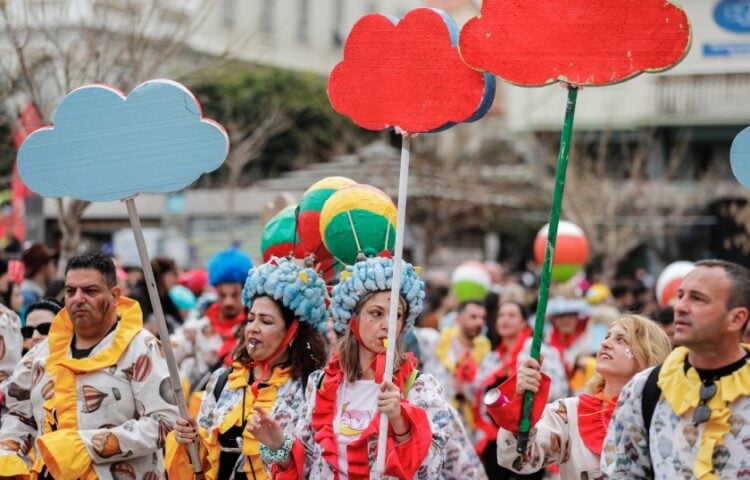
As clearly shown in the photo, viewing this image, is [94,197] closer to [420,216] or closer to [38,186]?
[38,186]

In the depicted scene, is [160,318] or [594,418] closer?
[160,318]

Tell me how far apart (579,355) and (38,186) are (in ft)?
20.2

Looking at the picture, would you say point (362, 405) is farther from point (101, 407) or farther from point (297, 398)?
point (101, 407)

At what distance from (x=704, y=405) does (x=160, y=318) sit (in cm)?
237

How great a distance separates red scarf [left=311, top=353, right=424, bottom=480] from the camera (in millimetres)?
5426

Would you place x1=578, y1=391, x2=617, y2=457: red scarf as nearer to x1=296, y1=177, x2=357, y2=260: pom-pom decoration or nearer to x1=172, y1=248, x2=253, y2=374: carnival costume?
x1=296, y1=177, x2=357, y2=260: pom-pom decoration

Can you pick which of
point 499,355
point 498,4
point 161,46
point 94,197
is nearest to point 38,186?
point 94,197

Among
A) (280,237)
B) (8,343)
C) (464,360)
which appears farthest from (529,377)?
(464,360)

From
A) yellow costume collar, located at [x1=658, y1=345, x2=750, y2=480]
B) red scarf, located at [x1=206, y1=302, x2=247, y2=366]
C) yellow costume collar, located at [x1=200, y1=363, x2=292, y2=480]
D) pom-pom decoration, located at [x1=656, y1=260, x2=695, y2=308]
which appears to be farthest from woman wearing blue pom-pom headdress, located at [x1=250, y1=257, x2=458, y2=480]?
pom-pom decoration, located at [x1=656, y1=260, x2=695, y2=308]

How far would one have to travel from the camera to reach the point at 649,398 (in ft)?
14.5

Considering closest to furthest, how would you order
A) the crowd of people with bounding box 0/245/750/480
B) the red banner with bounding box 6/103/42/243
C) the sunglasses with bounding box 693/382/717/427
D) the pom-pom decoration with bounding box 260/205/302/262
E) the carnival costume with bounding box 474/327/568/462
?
the sunglasses with bounding box 693/382/717/427
the crowd of people with bounding box 0/245/750/480
the pom-pom decoration with bounding box 260/205/302/262
the carnival costume with bounding box 474/327/568/462
the red banner with bounding box 6/103/42/243

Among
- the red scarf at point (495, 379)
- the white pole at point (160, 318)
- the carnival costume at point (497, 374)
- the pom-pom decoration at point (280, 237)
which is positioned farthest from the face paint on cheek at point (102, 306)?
the red scarf at point (495, 379)

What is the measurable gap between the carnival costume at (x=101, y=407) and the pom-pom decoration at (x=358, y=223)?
1.04 meters

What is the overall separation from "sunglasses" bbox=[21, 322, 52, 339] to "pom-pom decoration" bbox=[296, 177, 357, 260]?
5.11ft
